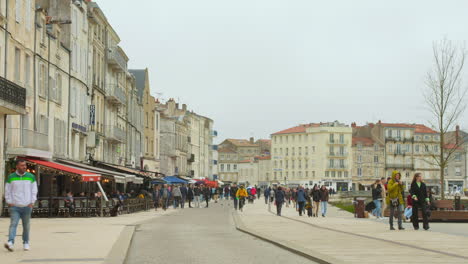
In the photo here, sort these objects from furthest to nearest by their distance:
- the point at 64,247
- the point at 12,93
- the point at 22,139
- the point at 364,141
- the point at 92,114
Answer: the point at 364,141
the point at 92,114
the point at 22,139
the point at 12,93
the point at 64,247

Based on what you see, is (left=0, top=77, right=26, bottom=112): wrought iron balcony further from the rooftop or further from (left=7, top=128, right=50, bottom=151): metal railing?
the rooftop

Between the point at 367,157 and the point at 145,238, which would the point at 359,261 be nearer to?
the point at 145,238

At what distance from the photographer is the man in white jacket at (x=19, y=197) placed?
47.6ft

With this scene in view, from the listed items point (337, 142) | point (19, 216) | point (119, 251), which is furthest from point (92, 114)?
point (337, 142)

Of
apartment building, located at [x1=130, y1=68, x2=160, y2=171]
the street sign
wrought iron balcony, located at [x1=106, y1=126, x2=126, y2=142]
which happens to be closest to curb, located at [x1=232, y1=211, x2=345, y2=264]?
the street sign

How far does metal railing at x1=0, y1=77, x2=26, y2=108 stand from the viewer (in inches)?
1129

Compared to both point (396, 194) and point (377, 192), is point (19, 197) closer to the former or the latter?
point (396, 194)

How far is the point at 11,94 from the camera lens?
97.2 feet

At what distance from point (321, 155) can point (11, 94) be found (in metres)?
132

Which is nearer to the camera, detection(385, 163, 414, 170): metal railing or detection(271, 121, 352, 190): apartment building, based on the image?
detection(271, 121, 352, 190): apartment building

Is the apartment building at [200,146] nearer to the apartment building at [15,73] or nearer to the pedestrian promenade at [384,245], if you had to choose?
the apartment building at [15,73]

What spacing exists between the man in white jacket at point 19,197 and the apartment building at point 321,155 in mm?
142405

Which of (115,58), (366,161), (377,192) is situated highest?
(115,58)

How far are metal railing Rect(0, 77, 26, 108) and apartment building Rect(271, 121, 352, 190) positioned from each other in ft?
418
